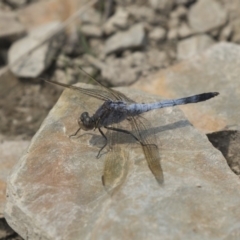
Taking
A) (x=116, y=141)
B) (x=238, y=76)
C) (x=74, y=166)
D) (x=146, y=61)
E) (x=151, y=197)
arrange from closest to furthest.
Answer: (x=151, y=197) → (x=74, y=166) → (x=116, y=141) → (x=238, y=76) → (x=146, y=61)

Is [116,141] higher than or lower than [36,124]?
higher

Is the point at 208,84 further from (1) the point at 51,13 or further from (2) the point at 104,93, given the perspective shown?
(1) the point at 51,13

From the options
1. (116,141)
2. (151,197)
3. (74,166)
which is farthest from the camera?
(116,141)

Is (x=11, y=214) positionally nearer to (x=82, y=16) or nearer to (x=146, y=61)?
(x=146, y=61)

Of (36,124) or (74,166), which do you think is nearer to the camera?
(74,166)

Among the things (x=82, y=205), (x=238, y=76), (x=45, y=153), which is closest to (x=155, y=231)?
(x=82, y=205)

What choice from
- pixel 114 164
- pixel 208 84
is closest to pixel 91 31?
pixel 208 84

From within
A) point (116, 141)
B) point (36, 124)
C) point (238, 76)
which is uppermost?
point (116, 141)

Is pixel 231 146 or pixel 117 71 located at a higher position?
pixel 231 146
